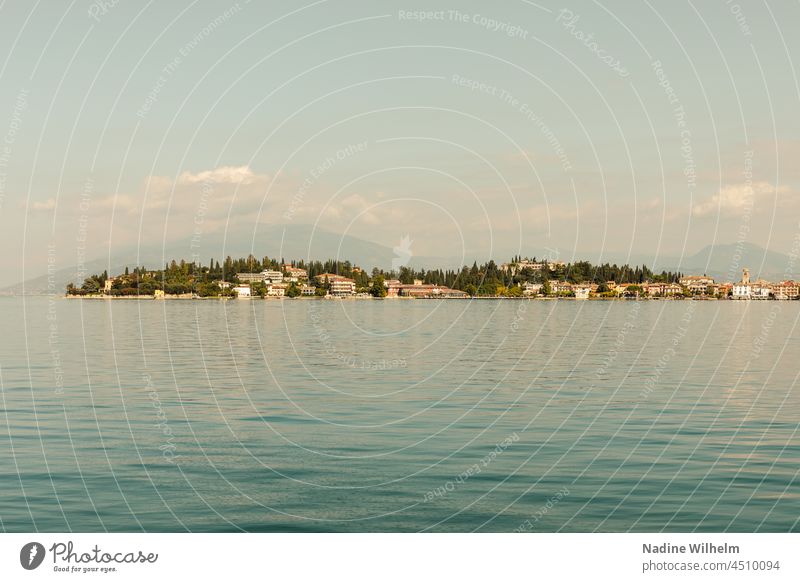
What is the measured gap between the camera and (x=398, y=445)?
30.1m

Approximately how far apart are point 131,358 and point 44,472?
38405mm

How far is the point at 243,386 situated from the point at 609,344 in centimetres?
4374

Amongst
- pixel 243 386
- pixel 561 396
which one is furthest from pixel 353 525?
pixel 243 386

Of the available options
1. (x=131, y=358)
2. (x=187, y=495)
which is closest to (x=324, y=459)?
(x=187, y=495)

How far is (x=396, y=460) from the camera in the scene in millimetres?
27594

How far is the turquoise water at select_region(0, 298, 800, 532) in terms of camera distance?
21719mm

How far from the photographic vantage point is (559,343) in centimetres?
8262

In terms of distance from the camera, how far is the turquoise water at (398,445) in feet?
71.3

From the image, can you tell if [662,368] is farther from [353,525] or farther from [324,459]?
[353,525]

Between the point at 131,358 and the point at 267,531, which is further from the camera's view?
the point at 131,358
